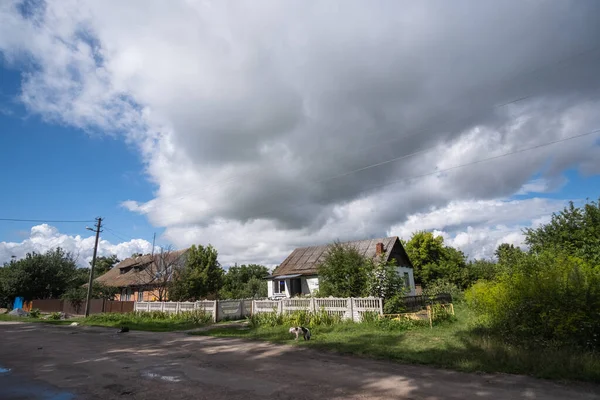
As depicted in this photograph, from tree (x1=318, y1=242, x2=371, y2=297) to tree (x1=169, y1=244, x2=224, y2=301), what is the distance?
14301 mm

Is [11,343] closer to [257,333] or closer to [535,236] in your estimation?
[257,333]

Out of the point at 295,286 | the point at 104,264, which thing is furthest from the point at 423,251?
the point at 104,264

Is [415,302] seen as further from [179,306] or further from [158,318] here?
[158,318]

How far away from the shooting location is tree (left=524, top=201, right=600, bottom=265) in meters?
15.0

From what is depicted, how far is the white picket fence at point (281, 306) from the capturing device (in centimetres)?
1612

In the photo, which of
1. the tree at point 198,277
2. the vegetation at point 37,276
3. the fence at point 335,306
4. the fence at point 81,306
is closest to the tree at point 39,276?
the vegetation at point 37,276

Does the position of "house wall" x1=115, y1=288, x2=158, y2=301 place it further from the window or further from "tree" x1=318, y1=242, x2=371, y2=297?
"tree" x1=318, y1=242, x2=371, y2=297

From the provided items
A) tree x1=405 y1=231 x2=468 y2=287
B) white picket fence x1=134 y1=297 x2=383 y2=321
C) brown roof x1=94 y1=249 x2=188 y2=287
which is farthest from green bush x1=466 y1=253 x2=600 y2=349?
tree x1=405 y1=231 x2=468 y2=287

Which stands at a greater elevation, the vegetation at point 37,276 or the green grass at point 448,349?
the vegetation at point 37,276

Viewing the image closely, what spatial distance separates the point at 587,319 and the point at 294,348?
813cm

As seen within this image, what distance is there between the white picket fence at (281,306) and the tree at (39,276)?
2423cm

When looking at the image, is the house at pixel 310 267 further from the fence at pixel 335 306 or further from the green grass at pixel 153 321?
the fence at pixel 335 306

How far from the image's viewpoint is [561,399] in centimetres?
598

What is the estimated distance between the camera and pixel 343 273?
64.4ft
